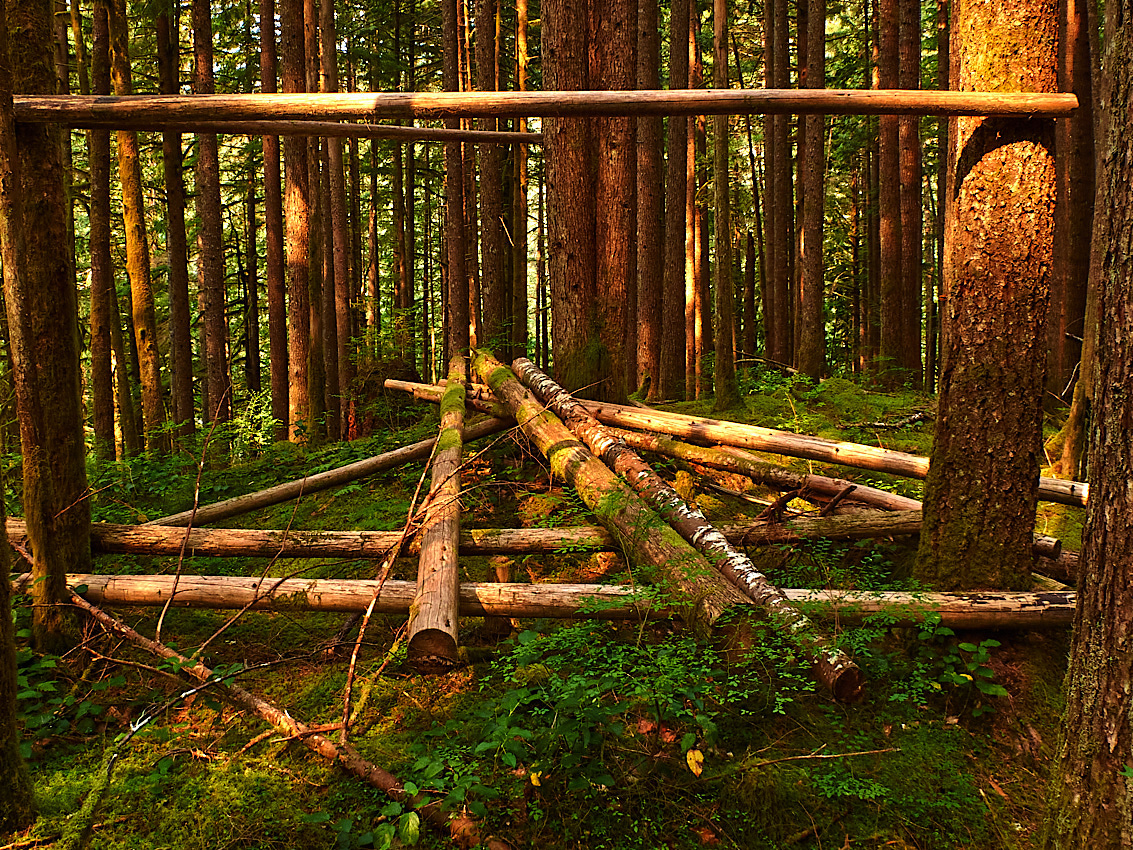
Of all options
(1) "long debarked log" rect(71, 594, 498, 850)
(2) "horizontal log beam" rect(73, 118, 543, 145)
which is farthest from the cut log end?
(2) "horizontal log beam" rect(73, 118, 543, 145)

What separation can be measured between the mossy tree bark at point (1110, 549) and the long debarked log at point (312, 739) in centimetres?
208

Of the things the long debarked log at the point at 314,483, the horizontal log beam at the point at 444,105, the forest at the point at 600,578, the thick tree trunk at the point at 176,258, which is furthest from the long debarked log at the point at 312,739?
the thick tree trunk at the point at 176,258

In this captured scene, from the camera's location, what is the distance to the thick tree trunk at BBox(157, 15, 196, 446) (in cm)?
1188

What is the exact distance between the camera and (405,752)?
3465 millimetres

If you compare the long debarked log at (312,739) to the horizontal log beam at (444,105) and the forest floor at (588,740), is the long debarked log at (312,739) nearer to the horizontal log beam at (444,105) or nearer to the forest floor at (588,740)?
the forest floor at (588,740)

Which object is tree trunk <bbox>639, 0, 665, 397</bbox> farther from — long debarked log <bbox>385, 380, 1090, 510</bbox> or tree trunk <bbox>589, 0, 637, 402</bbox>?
long debarked log <bbox>385, 380, 1090, 510</bbox>

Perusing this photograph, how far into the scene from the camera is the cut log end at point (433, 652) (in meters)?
3.82

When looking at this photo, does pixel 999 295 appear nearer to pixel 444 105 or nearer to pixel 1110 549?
pixel 1110 549

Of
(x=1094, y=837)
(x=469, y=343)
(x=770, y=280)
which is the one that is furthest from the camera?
(x=770, y=280)

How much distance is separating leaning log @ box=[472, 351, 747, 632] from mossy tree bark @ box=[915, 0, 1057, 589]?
1511 millimetres

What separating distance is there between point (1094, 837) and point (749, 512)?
12.7 ft

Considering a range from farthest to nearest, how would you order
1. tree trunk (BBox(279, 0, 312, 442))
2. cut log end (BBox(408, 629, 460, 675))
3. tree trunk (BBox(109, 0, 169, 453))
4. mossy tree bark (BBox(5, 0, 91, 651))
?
1. tree trunk (BBox(279, 0, 312, 442))
2. tree trunk (BBox(109, 0, 169, 453))
3. mossy tree bark (BBox(5, 0, 91, 651))
4. cut log end (BBox(408, 629, 460, 675))

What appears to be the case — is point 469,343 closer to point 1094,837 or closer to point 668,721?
point 668,721

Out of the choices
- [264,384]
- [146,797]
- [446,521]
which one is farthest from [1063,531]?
[264,384]
